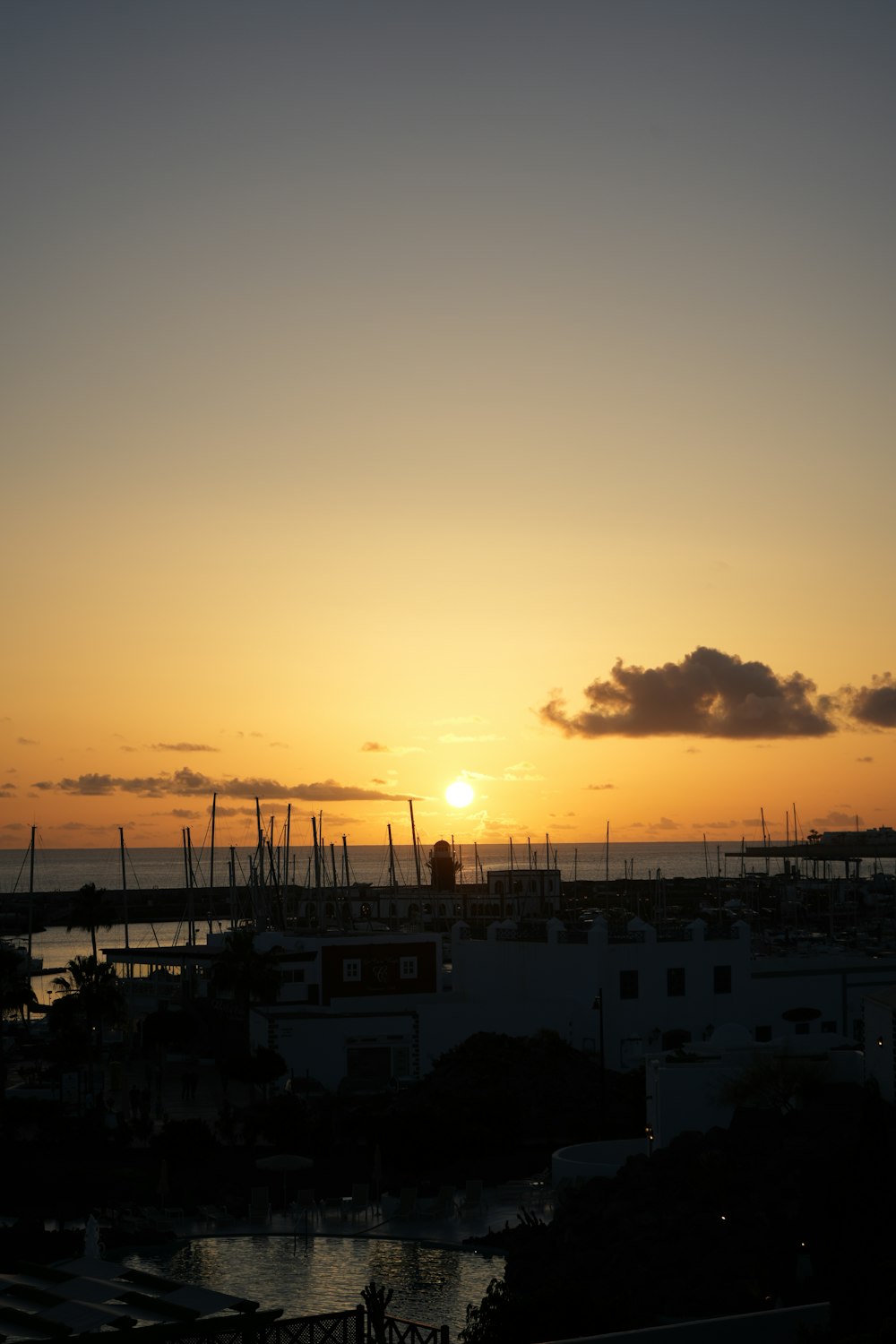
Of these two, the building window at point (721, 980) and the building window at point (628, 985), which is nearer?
the building window at point (628, 985)

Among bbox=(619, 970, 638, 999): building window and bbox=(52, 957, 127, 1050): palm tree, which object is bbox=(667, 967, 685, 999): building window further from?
bbox=(52, 957, 127, 1050): palm tree

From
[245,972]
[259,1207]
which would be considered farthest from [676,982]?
[259,1207]

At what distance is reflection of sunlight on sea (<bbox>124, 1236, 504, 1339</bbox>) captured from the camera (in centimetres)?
2730

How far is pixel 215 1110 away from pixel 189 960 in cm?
1541

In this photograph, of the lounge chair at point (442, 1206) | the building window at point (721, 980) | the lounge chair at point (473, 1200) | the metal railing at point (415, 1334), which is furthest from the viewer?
the building window at point (721, 980)

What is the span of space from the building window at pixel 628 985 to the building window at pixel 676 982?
151cm

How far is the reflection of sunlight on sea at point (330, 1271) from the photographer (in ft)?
89.6

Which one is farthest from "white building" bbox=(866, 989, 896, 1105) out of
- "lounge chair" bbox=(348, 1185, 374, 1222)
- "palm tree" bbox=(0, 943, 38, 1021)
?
"palm tree" bbox=(0, 943, 38, 1021)

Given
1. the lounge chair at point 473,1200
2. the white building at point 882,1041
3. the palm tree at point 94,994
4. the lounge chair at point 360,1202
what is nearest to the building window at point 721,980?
the white building at point 882,1041

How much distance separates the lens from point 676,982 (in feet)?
178

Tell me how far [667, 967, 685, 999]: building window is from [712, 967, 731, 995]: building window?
1438 mm

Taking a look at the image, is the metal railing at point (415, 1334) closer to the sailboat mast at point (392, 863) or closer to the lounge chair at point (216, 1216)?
the lounge chair at point (216, 1216)

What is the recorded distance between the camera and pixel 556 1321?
21.5m

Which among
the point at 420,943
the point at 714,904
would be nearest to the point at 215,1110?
the point at 420,943
